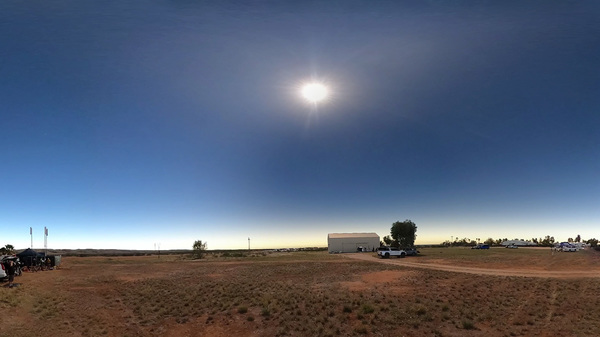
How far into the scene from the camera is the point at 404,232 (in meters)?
96.5

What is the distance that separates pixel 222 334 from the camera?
15922 mm

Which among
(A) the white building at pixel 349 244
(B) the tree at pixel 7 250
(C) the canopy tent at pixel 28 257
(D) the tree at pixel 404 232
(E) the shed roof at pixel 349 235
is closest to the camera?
(C) the canopy tent at pixel 28 257

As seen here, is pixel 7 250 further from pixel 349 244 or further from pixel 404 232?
pixel 404 232

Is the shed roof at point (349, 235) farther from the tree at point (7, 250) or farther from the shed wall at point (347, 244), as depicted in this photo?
the tree at point (7, 250)

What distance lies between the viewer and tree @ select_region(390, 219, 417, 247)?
96.2m

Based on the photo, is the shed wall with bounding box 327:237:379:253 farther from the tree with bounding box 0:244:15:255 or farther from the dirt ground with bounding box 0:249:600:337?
the tree with bounding box 0:244:15:255

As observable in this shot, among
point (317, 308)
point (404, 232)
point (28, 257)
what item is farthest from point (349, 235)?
point (317, 308)

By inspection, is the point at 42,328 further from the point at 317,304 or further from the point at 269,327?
the point at 317,304

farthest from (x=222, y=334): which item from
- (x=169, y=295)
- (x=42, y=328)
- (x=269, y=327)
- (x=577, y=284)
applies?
(x=577, y=284)

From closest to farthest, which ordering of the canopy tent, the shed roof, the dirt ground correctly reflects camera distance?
the dirt ground
the canopy tent
the shed roof

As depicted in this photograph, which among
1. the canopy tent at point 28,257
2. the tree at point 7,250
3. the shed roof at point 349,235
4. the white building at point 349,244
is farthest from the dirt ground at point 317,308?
the shed roof at point 349,235

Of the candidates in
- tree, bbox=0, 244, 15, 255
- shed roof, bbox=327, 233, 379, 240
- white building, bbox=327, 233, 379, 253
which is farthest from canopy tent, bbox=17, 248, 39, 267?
shed roof, bbox=327, 233, 379, 240

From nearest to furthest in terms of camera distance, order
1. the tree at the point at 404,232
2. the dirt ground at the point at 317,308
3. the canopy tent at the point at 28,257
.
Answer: the dirt ground at the point at 317,308
the canopy tent at the point at 28,257
the tree at the point at 404,232

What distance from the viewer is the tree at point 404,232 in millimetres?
96188
